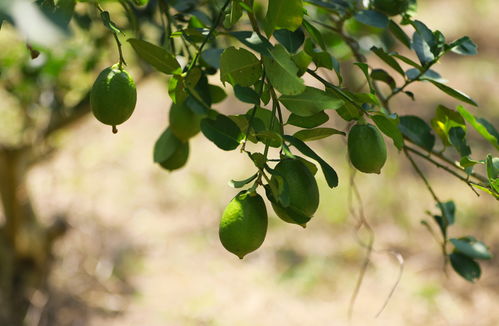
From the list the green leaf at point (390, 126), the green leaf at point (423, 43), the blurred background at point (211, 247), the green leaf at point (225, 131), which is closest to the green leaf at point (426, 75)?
the green leaf at point (423, 43)

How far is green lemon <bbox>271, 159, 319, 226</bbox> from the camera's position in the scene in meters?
0.57

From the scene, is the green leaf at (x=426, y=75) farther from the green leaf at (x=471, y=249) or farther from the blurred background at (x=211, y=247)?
the blurred background at (x=211, y=247)

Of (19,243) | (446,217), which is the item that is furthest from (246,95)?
(19,243)

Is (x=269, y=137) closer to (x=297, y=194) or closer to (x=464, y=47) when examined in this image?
(x=297, y=194)

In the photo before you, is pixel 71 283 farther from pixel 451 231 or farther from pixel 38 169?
pixel 451 231

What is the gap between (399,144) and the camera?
0.60 meters

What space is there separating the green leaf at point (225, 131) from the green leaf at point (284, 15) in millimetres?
96

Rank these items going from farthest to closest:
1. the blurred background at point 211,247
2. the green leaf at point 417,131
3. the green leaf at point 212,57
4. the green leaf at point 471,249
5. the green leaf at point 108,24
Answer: the blurred background at point 211,247
the green leaf at point 471,249
the green leaf at point 417,131
the green leaf at point 212,57
the green leaf at point 108,24

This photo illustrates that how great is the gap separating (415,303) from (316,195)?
1910mm

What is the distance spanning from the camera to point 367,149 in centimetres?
61

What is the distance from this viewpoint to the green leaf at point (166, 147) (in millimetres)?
818

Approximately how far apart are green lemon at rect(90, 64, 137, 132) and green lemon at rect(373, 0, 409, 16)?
1.07ft

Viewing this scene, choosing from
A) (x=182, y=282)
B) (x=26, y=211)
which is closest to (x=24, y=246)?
(x=26, y=211)

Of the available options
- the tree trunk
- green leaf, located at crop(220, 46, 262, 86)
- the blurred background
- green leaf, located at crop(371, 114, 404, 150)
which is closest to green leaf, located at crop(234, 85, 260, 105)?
green leaf, located at crop(220, 46, 262, 86)
